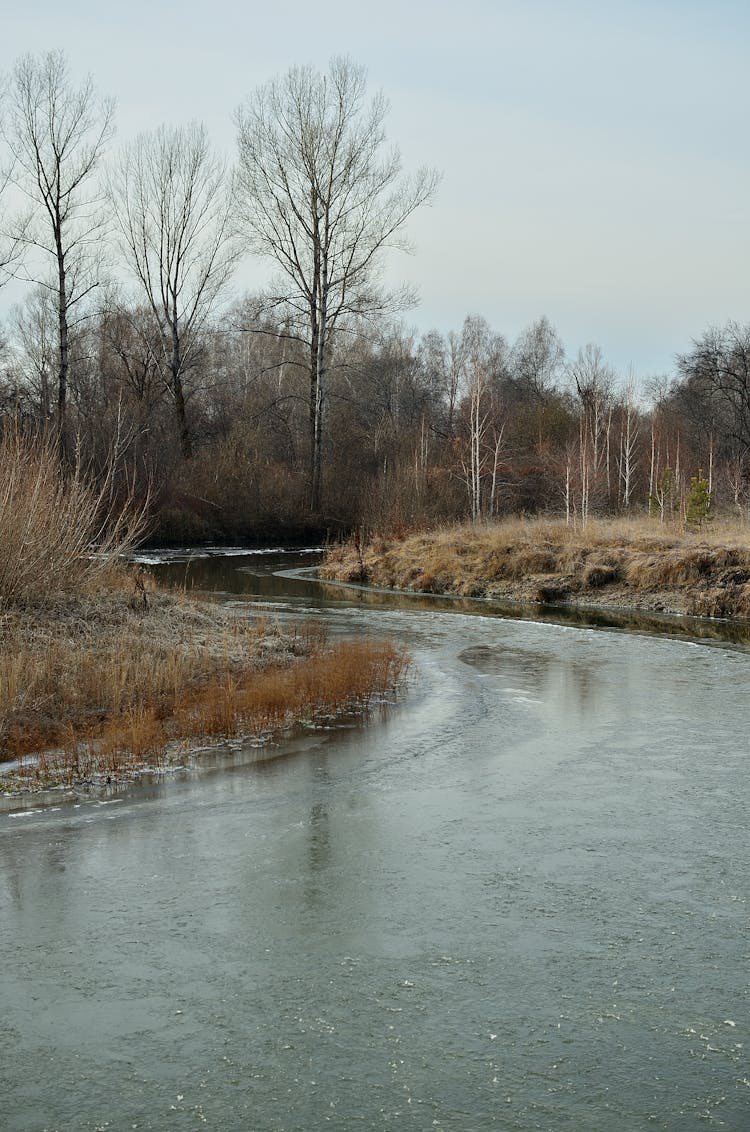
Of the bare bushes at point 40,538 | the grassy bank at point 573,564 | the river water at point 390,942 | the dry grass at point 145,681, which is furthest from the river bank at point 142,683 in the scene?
the grassy bank at point 573,564

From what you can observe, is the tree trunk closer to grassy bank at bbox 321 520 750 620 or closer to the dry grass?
grassy bank at bbox 321 520 750 620

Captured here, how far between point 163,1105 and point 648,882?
330cm

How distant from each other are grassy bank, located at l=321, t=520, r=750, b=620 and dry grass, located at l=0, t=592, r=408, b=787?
28.3 ft

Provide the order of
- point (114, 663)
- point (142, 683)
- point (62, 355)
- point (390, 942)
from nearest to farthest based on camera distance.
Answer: point (390, 942), point (142, 683), point (114, 663), point (62, 355)

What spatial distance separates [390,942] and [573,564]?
19.2 metres

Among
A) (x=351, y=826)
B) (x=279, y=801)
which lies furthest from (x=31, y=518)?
(x=351, y=826)

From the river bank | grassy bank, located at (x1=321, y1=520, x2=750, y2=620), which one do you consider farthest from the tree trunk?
the river bank

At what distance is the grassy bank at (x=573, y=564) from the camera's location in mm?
20953

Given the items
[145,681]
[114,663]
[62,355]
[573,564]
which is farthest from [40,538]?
[62,355]

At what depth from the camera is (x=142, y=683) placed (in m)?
10.7

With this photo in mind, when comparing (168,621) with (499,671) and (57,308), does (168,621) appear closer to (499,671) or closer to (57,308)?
(499,671)

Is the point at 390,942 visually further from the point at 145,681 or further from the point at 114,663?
the point at 114,663

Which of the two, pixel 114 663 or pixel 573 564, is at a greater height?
pixel 573 564

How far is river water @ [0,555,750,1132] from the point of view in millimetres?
3967
